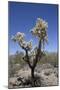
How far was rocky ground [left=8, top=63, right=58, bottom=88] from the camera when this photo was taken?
111 inches

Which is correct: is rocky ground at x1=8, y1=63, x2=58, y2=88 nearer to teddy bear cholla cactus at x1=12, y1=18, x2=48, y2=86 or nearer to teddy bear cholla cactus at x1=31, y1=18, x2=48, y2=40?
teddy bear cholla cactus at x1=12, y1=18, x2=48, y2=86

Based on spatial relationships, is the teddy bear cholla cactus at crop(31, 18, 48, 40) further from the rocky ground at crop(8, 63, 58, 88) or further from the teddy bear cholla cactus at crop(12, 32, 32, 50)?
the rocky ground at crop(8, 63, 58, 88)

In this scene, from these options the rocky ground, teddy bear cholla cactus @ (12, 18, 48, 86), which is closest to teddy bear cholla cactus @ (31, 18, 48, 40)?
teddy bear cholla cactus @ (12, 18, 48, 86)

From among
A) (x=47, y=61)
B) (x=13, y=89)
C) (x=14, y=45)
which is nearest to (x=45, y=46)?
(x=47, y=61)

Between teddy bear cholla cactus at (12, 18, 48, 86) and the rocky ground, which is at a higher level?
teddy bear cholla cactus at (12, 18, 48, 86)

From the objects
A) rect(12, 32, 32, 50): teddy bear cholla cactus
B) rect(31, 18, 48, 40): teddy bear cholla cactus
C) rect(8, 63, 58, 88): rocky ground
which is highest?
rect(31, 18, 48, 40): teddy bear cholla cactus

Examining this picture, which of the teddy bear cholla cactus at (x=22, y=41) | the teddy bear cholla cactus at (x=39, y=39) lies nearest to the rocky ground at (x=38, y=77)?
the teddy bear cholla cactus at (x=39, y=39)

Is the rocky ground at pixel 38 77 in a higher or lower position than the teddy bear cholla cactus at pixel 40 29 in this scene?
lower

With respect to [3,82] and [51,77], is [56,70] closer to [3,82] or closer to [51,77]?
[51,77]

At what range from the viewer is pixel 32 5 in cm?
289

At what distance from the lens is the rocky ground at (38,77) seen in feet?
9.23

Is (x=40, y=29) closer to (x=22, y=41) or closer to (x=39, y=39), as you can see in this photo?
(x=39, y=39)

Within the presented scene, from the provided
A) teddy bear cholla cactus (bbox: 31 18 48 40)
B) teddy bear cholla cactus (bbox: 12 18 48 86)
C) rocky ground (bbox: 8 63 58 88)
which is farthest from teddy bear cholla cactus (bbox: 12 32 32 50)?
rocky ground (bbox: 8 63 58 88)

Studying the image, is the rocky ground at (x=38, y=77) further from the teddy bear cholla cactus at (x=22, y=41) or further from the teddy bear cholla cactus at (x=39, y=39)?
the teddy bear cholla cactus at (x=22, y=41)
